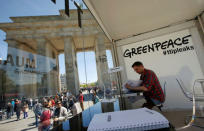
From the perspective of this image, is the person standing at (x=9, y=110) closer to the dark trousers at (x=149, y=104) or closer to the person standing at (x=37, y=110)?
the person standing at (x=37, y=110)

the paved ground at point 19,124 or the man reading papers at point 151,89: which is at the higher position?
the man reading papers at point 151,89

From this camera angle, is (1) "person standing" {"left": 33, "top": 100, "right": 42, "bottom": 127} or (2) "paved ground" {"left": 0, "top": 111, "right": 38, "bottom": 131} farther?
(1) "person standing" {"left": 33, "top": 100, "right": 42, "bottom": 127}

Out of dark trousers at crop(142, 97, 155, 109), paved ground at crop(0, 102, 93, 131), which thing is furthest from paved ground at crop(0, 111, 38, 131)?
dark trousers at crop(142, 97, 155, 109)

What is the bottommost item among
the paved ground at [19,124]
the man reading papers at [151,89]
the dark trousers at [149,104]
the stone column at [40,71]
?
the paved ground at [19,124]

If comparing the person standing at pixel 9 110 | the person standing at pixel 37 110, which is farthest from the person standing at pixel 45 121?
the person standing at pixel 9 110

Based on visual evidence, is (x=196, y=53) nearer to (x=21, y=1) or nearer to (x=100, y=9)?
(x=100, y=9)

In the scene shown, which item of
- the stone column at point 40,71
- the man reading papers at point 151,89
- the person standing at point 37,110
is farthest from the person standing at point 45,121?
the man reading papers at point 151,89

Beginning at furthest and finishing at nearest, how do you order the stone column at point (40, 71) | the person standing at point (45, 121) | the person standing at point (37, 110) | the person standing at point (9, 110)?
the stone column at point (40, 71) → the person standing at point (37, 110) → the person standing at point (9, 110) → the person standing at point (45, 121)

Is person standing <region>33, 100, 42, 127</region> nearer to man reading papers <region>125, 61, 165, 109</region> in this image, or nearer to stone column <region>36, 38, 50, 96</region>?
stone column <region>36, 38, 50, 96</region>

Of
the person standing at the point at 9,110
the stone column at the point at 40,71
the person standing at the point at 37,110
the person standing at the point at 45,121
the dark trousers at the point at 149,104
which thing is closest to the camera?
the person standing at the point at 45,121

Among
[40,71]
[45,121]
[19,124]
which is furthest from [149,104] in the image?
[40,71]

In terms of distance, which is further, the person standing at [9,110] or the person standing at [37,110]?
the person standing at [37,110]

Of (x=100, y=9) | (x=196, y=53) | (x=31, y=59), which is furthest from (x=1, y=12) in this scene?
(x=196, y=53)

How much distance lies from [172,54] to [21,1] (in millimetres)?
3769
